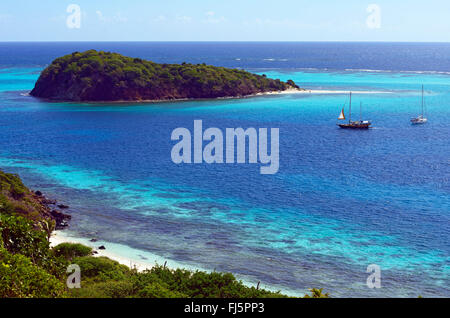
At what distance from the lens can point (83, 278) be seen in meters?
34.7

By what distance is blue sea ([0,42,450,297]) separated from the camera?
41000mm

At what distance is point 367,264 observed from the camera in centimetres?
4078

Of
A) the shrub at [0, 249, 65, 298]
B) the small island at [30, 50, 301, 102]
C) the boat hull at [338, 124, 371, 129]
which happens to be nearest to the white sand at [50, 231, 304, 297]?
the shrub at [0, 249, 65, 298]

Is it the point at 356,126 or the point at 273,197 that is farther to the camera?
the point at 356,126

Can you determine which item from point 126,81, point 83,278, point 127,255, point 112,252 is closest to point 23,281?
point 83,278

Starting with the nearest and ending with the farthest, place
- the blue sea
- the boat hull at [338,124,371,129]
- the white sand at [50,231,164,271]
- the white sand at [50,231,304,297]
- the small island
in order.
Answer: the white sand at [50,231,304,297]
the white sand at [50,231,164,271]
the blue sea
the boat hull at [338,124,371,129]
the small island

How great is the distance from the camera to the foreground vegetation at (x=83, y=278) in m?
23.2

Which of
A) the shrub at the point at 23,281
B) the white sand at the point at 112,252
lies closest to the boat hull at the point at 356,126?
the white sand at the point at 112,252

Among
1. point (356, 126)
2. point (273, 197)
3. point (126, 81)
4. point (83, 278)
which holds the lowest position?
point (83, 278)

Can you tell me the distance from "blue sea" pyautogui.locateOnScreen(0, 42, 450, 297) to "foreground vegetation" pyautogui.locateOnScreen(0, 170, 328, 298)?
7.89 metres

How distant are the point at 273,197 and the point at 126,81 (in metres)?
98.7

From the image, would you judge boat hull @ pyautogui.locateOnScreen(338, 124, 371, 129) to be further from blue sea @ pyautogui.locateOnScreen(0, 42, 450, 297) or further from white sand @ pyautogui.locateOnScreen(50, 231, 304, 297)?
white sand @ pyautogui.locateOnScreen(50, 231, 304, 297)

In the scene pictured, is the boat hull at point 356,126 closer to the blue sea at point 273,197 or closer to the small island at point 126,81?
the blue sea at point 273,197

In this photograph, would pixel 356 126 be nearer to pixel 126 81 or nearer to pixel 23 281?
pixel 126 81
